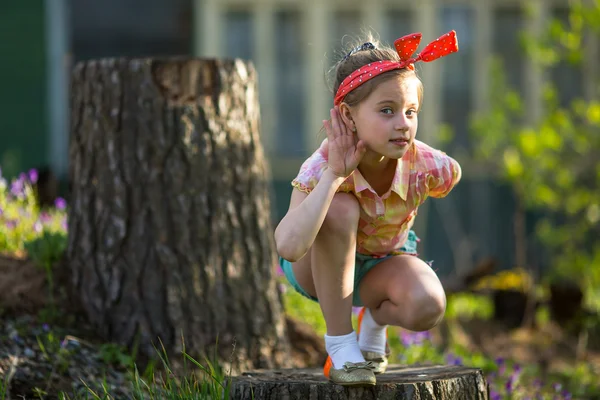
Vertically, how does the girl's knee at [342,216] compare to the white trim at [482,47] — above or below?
below

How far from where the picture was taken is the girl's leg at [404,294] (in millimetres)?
3059

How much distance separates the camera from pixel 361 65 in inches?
118

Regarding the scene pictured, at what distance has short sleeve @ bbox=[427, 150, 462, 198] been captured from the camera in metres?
3.16

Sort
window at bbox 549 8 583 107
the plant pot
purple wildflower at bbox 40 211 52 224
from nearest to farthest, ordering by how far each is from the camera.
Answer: purple wildflower at bbox 40 211 52 224, the plant pot, window at bbox 549 8 583 107

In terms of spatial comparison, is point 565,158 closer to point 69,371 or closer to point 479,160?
point 479,160

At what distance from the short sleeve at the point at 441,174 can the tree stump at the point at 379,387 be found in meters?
0.65

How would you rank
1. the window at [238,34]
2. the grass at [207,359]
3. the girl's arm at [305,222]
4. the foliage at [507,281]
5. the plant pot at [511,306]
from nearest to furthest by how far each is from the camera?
the girl's arm at [305,222] < the grass at [207,359] < the plant pot at [511,306] < the foliage at [507,281] < the window at [238,34]

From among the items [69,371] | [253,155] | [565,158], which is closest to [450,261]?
[565,158]

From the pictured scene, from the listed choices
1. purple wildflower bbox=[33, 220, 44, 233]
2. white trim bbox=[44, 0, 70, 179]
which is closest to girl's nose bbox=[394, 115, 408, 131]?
purple wildflower bbox=[33, 220, 44, 233]

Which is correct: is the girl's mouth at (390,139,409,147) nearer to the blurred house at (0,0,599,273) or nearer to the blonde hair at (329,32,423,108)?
the blonde hair at (329,32,423,108)

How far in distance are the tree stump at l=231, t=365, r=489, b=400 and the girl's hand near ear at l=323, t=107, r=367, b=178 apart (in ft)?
2.45

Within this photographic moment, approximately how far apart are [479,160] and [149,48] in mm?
3496

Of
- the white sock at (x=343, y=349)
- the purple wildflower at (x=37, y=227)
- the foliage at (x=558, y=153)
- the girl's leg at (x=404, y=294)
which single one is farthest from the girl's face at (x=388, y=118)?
the foliage at (x=558, y=153)

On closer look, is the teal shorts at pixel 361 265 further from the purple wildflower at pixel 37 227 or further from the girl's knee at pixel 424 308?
the purple wildflower at pixel 37 227
